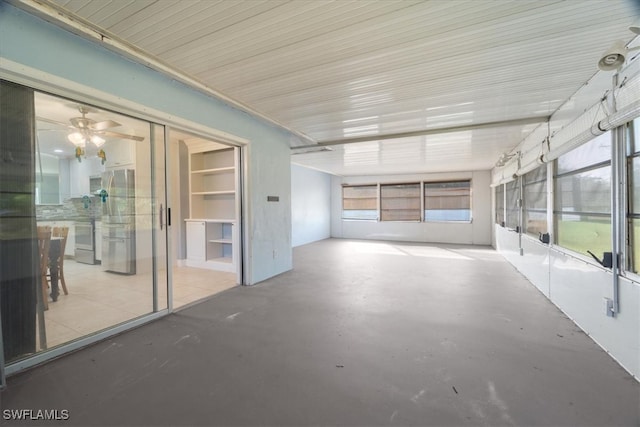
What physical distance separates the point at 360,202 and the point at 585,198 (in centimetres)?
742

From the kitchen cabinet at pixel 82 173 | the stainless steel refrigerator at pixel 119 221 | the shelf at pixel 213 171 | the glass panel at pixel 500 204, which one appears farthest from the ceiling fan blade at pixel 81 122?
the glass panel at pixel 500 204

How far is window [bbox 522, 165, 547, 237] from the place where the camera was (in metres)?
3.63

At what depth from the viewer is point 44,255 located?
211 cm

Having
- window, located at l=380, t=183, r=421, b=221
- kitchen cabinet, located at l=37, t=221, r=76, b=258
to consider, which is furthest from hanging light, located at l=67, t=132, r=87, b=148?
window, located at l=380, t=183, r=421, b=221

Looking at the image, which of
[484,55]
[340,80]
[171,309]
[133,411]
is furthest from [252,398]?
[484,55]

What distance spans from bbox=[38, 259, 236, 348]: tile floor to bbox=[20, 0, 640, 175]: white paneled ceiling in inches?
81.9

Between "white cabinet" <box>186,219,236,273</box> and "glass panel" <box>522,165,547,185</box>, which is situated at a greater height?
"glass panel" <box>522,165,547,185</box>

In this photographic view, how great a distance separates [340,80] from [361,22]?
0.80 meters

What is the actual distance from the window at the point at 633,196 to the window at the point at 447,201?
695 cm

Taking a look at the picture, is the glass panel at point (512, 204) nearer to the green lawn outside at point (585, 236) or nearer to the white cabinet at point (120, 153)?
the green lawn outside at point (585, 236)

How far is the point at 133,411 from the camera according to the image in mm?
1518

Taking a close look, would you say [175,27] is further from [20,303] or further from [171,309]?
[171,309]

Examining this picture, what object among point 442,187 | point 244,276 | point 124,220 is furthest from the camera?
point 442,187

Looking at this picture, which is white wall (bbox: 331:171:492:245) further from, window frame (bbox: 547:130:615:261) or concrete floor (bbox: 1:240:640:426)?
concrete floor (bbox: 1:240:640:426)
